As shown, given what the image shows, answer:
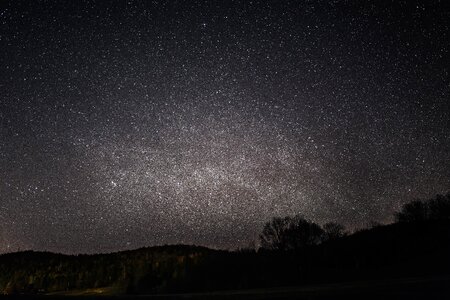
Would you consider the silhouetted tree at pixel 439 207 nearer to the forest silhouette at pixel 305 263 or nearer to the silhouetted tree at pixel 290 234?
the forest silhouette at pixel 305 263

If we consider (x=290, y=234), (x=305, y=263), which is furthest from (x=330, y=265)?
(x=290, y=234)

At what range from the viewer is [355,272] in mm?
30766

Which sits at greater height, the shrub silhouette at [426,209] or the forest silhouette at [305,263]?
the shrub silhouette at [426,209]

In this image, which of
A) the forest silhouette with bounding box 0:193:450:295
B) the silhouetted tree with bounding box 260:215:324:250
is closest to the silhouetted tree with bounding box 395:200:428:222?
the forest silhouette with bounding box 0:193:450:295

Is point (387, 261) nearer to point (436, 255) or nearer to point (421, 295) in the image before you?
point (436, 255)

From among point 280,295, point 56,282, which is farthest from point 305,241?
point 280,295

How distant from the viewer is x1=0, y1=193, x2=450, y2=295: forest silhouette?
27.8 metres

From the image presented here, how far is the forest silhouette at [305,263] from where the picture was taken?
91.3 feet

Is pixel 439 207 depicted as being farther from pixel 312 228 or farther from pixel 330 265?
pixel 330 265

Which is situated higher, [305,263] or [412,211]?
[412,211]

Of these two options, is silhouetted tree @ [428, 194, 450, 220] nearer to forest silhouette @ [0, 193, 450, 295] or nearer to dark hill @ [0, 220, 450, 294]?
Result: forest silhouette @ [0, 193, 450, 295]

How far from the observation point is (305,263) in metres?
36.6

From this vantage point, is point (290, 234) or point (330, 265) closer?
point (330, 265)

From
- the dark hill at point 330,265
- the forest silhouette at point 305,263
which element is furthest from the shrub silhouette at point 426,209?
the dark hill at point 330,265
